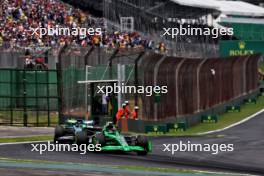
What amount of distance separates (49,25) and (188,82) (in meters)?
10.0

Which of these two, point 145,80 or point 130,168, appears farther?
point 145,80

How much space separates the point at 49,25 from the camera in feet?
143

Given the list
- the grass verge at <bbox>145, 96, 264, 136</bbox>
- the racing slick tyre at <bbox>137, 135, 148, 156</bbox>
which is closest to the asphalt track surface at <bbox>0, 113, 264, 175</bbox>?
the racing slick tyre at <bbox>137, 135, 148, 156</bbox>

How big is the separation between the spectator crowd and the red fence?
3.12 m

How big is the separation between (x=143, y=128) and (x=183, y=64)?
384 cm

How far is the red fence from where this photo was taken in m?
32.0

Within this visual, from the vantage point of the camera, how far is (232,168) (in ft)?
68.7

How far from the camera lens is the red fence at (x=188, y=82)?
105ft

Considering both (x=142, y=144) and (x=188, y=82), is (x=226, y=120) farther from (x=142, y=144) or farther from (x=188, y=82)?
(x=142, y=144)

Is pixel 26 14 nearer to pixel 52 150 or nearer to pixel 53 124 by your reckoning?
pixel 53 124

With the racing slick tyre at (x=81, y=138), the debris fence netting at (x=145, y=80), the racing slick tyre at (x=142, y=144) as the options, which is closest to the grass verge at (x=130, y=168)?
the racing slick tyre at (x=142, y=144)

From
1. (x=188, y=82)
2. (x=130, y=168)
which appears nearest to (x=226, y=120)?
(x=188, y=82)

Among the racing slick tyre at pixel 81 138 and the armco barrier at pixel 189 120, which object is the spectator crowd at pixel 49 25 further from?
the racing slick tyre at pixel 81 138

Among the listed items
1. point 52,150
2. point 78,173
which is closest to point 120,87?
point 52,150
